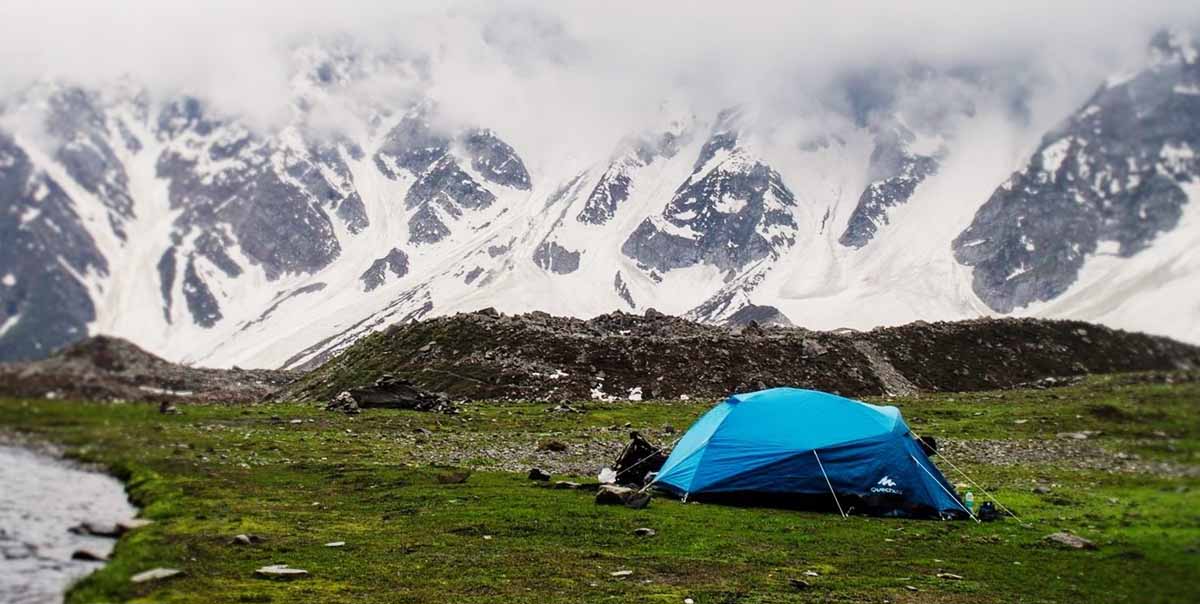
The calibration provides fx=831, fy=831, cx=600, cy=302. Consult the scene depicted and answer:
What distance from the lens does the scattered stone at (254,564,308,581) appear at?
14.2 m

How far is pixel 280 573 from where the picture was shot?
14359 mm

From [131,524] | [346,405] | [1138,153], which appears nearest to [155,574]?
[131,524]

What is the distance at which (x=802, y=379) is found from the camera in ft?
246

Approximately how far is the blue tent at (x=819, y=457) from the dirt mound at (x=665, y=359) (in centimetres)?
4220

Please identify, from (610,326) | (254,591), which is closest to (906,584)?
(254,591)

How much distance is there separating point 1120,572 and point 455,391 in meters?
65.9

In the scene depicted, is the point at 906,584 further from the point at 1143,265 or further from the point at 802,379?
the point at 802,379

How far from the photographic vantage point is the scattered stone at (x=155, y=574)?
11.3 meters

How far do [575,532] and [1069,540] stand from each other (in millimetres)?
10654

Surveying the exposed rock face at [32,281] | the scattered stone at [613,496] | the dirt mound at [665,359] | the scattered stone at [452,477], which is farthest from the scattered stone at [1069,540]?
the dirt mound at [665,359]

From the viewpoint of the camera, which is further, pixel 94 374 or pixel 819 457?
pixel 819 457

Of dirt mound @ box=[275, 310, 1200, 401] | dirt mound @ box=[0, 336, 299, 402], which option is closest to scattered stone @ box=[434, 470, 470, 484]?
dirt mound @ box=[0, 336, 299, 402]

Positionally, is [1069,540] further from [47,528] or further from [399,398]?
[399,398]

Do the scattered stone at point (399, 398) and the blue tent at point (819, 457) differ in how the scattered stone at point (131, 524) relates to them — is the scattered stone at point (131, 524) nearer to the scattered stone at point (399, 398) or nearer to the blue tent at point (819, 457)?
the blue tent at point (819, 457)
